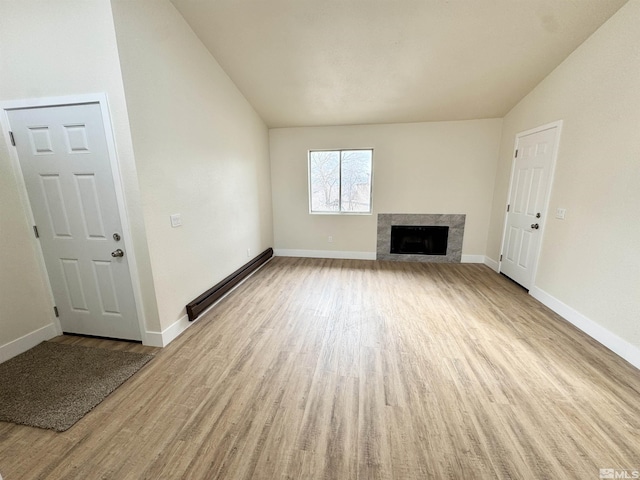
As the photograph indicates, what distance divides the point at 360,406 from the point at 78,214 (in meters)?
2.84

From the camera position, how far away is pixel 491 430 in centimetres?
157

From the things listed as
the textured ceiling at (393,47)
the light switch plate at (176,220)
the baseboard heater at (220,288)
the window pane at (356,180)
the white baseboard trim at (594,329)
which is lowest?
the white baseboard trim at (594,329)

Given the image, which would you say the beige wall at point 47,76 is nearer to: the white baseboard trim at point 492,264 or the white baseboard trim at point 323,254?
the white baseboard trim at point 323,254

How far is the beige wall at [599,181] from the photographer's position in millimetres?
2182

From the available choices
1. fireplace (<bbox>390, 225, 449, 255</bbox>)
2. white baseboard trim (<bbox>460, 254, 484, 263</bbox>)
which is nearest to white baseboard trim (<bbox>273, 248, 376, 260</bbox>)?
fireplace (<bbox>390, 225, 449, 255</bbox>)

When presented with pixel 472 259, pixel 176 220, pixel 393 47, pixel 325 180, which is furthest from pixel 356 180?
pixel 176 220

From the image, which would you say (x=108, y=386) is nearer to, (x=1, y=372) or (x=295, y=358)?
(x=1, y=372)

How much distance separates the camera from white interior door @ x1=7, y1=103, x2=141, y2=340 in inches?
83.8

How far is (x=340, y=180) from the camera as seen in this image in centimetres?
490

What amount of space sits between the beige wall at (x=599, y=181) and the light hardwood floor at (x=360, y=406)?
16.0 inches

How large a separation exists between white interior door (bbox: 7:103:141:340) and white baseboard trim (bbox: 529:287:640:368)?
4.32 metres

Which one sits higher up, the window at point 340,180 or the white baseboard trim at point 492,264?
the window at point 340,180

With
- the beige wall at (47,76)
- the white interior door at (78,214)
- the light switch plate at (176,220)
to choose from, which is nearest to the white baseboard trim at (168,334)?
the white interior door at (78,214)

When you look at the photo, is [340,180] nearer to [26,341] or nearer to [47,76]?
[47,76]
